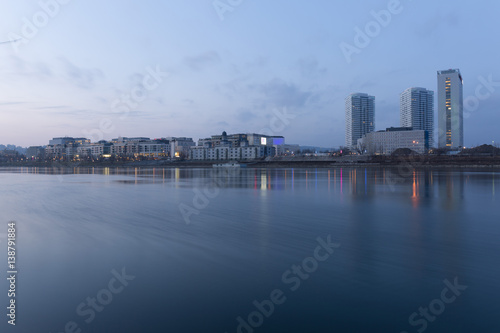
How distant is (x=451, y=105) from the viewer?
125750 millimetres

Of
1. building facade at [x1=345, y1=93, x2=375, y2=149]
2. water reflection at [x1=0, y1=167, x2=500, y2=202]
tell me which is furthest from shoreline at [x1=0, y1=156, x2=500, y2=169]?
building facade at [x1=345, y1=93, x2=375, y2=149]

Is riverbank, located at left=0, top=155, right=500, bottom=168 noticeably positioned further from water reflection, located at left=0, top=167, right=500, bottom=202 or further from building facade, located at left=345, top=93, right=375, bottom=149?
building facade, located at left=345, top=93, right=375, bottom=149

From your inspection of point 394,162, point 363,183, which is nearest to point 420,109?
point 394,162

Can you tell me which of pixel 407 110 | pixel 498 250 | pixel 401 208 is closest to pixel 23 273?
pixel 498 250

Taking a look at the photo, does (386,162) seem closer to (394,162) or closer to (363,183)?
(394,162)

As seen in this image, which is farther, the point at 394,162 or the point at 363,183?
the point at 394,162

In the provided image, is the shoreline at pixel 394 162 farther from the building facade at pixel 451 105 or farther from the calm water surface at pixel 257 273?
the building facade at pixel 451 105

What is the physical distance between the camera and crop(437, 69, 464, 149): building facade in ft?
403

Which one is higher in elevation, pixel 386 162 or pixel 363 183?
pixel 386 162

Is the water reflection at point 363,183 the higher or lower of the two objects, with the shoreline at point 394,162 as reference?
lower

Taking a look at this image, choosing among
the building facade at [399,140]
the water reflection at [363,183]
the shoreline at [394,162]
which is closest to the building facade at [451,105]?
the building facade at [399,140]

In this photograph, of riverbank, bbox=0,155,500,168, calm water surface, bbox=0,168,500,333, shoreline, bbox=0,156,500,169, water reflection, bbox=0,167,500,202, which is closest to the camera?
calm water surface, bbox=0,168,500,333

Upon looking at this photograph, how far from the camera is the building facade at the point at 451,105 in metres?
123

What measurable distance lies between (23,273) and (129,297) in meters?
1.96
